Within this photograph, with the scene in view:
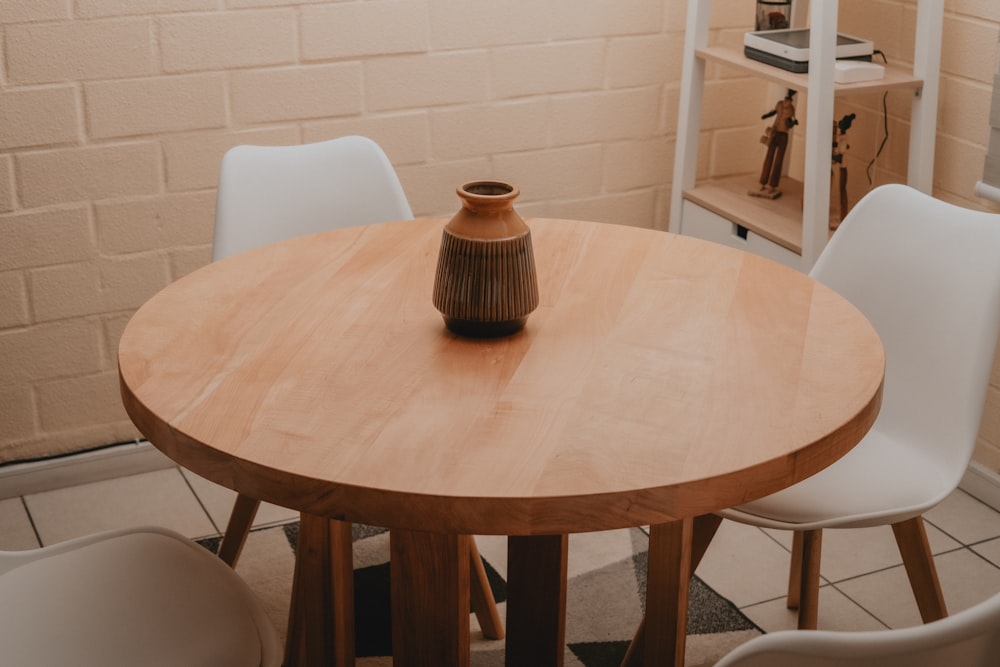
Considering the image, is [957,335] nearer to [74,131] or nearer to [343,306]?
[343,306]

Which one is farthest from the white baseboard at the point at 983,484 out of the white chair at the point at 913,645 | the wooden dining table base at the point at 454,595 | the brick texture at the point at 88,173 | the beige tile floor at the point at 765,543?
the brick texture at the point at 88,173

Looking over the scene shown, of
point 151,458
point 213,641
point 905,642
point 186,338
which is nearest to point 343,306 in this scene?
point 186,338

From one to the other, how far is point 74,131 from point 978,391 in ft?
6.29

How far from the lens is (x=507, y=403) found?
137 cm

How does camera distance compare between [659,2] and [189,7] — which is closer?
[189,7]

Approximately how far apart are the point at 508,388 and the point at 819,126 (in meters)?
1.41

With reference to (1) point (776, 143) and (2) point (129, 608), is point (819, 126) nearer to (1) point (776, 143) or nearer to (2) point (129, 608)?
(1) point (776, 143)

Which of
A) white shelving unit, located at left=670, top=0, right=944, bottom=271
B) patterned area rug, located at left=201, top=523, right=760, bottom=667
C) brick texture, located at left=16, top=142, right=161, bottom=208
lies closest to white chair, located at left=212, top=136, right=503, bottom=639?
patterned area rug, located at left=201, top=523, right=760, bottom=667

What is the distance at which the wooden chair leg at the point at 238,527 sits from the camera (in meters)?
2.17

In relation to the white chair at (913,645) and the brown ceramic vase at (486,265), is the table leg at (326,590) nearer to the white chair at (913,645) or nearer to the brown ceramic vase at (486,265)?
the brown ceramic vase at (486,265)

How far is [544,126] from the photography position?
9.92ft

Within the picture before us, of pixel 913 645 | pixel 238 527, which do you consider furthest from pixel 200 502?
pixel 913 645

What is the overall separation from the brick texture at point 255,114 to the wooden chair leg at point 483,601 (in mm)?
1075

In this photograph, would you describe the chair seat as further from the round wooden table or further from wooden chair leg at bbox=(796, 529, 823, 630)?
the round wooden table
